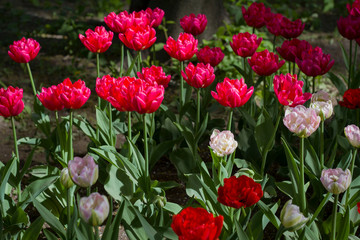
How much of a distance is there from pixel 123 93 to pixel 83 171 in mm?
409

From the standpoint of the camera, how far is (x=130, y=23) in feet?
8.39

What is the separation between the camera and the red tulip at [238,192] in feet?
5.09

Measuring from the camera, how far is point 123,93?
184cm

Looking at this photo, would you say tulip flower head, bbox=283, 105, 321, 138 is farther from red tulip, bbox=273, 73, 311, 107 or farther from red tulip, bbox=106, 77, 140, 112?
red tulip, bbox=106, 77, 140, 112

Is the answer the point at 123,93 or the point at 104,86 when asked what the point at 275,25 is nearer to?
the point at 104,86

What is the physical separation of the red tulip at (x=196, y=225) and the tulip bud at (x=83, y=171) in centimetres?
30

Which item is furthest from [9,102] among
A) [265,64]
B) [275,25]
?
[275,25]

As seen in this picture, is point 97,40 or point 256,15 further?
point 256,15

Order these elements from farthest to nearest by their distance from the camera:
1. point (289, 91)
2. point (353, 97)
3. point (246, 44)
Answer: point (246, 44)
point (353, 97)
point (289, 91)

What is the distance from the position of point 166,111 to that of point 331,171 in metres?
1.29

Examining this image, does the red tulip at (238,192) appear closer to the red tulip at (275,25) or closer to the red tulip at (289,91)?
the red tulip at (289,91)

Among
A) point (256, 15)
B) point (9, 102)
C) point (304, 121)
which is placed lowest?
point (9, 102)

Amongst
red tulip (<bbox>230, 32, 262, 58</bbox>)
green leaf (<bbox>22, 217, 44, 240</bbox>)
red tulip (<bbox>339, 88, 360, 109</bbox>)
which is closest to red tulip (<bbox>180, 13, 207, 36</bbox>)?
red tulip (<bbox>230, 32, 262, 58</bbox>)

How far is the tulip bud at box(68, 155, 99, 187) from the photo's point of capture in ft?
4.95
